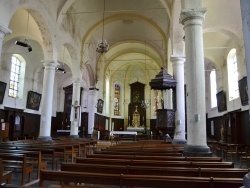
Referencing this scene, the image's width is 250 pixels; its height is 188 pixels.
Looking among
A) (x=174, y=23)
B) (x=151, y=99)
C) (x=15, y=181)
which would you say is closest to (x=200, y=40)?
(x=174, y=23)

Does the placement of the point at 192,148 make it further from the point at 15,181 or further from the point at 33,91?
the point at 33,91

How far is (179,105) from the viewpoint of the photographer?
377 inches

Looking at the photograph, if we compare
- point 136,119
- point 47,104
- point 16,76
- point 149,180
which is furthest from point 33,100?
point 149,180

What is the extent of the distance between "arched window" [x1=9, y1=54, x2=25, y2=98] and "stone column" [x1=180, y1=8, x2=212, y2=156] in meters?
13.0

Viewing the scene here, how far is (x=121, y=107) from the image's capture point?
28.7 metres

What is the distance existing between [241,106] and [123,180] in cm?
1204

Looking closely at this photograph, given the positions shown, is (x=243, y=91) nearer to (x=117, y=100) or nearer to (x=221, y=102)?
(x=221, y=102)

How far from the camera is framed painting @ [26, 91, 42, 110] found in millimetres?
16609

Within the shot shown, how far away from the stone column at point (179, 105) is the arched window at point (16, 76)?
36.8 feet

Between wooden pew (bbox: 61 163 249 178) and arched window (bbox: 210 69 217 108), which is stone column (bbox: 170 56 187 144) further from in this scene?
arched window (bbox: 210 69 217 108)

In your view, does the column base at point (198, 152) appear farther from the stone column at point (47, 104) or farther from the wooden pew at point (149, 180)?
the stone column at point (47, 104)

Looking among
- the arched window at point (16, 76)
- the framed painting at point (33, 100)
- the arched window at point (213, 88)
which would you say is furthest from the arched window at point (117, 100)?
the arched window at point (16, 76)

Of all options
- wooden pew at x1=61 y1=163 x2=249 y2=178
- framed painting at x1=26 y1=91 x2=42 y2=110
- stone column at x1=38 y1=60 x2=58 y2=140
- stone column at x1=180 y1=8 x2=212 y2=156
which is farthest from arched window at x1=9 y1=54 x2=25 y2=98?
wooden pew at x1=61 y1=163 x2=249 y2=178

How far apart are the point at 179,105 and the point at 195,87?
12.1 ft
